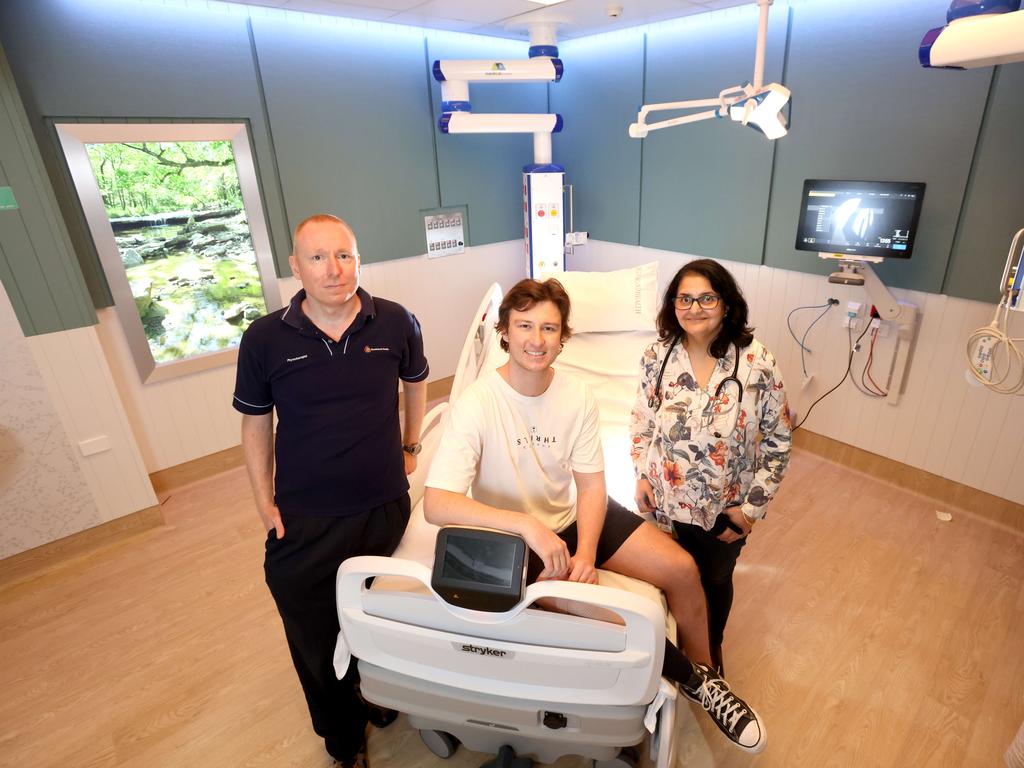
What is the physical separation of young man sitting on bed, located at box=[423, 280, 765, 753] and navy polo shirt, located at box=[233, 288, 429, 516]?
199 millimetres

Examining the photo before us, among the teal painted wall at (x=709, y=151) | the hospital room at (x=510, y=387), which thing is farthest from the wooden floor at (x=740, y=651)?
the teal painted wall at (x=709, y=151)

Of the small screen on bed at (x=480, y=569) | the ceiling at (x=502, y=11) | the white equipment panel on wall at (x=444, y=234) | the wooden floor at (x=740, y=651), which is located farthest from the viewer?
the white equipment panel on wall at (x=444, y=234)

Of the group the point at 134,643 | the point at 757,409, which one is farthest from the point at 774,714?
the point at 134,643

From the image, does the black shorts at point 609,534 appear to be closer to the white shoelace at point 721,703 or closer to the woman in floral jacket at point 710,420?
the woman in floral jacket at point 710,420

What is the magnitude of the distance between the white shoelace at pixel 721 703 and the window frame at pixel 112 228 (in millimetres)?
2855

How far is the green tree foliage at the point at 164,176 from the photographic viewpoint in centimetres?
268

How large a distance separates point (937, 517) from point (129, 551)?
12.8 ft

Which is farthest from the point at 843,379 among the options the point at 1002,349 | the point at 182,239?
the point at 182,239

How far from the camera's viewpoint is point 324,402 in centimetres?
146

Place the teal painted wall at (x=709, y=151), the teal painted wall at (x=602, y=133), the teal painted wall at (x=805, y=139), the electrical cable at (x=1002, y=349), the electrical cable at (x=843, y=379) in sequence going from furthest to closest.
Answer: the teal painted wall at (x=602, y=133)
the teal painted wall at (x=709, y=151)
the electrical cable at (x=843, y=379)
the teal painted wall at (x=805, y=139)
the electrical cable at (x=1002, y=349)

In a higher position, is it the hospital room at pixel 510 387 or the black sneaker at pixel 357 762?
the hospital room at pixel 510 387

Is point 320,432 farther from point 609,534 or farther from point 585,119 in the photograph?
point 585,119

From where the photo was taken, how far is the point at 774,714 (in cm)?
186

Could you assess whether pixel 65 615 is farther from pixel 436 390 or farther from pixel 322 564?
pixel 436 390
